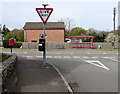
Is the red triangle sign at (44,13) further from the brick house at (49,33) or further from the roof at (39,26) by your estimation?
the roof at (39,26)

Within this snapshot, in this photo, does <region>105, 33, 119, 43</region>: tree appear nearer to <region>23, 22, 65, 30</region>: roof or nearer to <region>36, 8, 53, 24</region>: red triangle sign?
<region>23, 22, 65, 30</region>: roof

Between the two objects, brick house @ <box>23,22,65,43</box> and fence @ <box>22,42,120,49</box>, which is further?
brick house @ <box>23,22,65,43</box>

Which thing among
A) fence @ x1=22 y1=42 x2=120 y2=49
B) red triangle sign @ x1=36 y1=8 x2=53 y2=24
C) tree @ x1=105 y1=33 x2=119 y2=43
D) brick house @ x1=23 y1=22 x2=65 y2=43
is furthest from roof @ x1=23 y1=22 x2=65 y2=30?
red triangle sign @ x1=36 y1=8 x2=53 y2=24

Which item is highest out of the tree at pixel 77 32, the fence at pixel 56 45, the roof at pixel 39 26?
the roof at pixel 39 26

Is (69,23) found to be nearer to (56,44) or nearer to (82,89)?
(56,44)

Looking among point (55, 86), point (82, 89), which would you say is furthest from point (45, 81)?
point (82, 89)

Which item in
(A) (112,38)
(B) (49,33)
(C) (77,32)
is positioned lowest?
(A) (112,38)

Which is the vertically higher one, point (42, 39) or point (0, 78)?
point (42, 39)

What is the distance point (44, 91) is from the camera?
6.81 metres

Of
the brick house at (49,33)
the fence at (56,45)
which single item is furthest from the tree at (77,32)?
the fence at (56,45)

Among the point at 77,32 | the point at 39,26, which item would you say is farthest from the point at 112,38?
the point at 77,32

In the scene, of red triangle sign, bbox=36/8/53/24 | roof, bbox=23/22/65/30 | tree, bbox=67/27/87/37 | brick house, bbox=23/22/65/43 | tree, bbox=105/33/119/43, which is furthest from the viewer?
tree, bbox=67/27/87/37

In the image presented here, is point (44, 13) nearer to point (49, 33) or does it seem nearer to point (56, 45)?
point (56, 45)

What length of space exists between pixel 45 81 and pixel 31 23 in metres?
58.8
